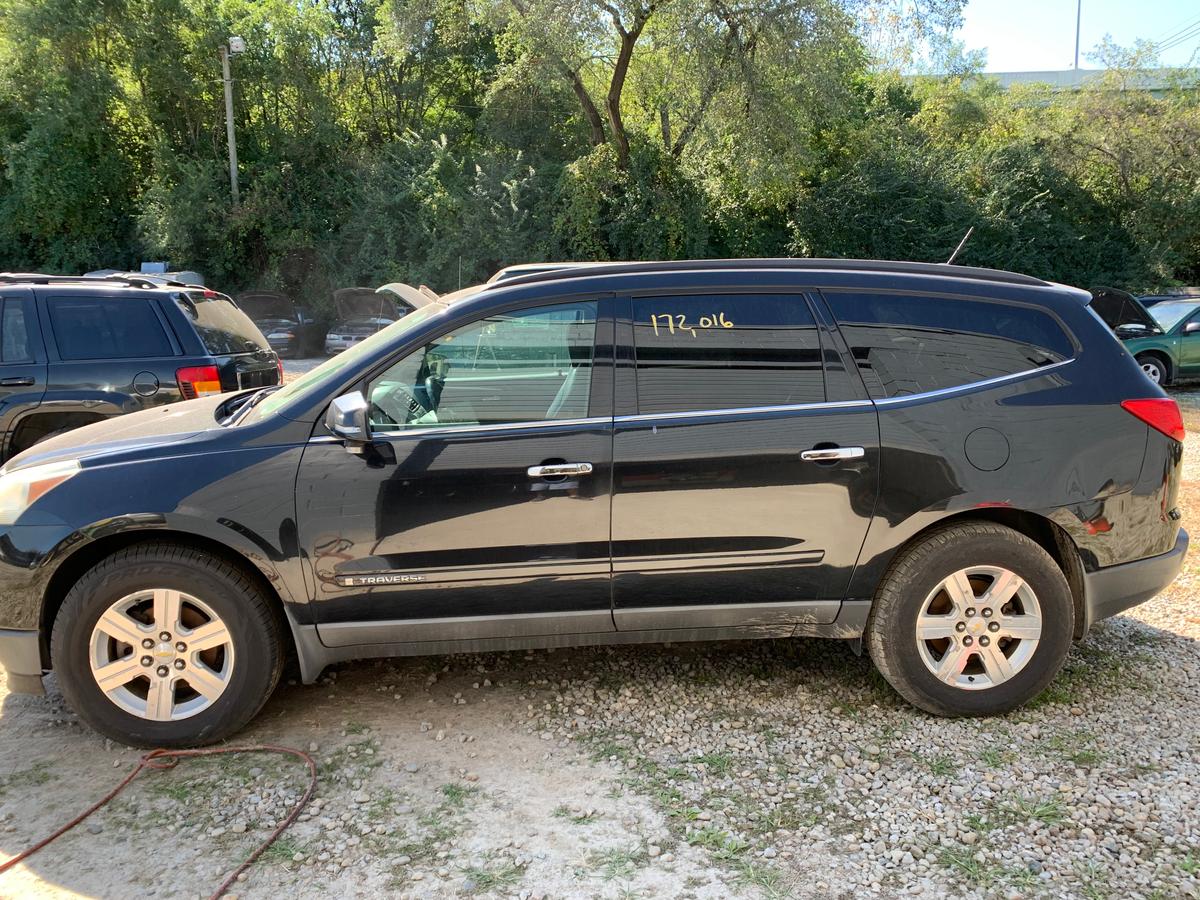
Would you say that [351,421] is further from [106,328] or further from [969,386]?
[106,328]

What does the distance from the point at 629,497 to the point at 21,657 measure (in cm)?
238

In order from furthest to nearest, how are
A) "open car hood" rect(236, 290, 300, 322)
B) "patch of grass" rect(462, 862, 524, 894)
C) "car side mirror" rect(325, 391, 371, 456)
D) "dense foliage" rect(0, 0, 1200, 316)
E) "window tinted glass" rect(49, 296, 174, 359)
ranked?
"dense foliage" rect(0, 0, 1200, 316) → "open car hood" rect(236, 290, 300, 322) → "window tinted glass" rect(49, 296, 174, 359) → "car side mirror" rect(325, 391, 371, 456) → "patch of grass" rect(462, 862, 524, 894)

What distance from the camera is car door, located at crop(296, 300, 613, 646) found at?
3418 mm

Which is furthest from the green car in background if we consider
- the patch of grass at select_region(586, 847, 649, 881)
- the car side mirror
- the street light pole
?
the street light pole

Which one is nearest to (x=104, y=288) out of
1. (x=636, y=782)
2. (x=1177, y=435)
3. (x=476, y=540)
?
(x=476, y=540)

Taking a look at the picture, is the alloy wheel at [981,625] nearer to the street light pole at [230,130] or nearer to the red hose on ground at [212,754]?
the red hose on ground at [212,754]

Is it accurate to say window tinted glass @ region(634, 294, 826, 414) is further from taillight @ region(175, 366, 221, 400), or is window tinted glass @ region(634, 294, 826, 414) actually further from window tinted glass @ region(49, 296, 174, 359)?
window tinted glass @ region(49, 296, 174, 359)

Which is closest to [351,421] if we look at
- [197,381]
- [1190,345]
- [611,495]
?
[611,495]

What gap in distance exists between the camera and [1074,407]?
143 inches

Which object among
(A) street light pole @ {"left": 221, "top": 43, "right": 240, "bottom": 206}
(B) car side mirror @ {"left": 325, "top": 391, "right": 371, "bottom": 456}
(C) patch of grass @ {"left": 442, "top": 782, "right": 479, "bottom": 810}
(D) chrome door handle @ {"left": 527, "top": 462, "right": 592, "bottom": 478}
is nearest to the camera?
(C) patch of grass @ {"left": 442, "top": 782, "right": 479, "bottom": 810}

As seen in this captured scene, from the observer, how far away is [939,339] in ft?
12.1

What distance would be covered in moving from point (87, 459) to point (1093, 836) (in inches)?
149

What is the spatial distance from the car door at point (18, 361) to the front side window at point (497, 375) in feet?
13.3

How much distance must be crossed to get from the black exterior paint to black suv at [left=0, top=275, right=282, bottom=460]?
284 cm
